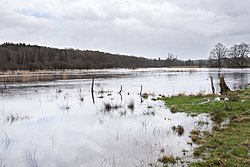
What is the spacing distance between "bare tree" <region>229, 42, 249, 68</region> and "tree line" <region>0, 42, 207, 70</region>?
3843 centimetres

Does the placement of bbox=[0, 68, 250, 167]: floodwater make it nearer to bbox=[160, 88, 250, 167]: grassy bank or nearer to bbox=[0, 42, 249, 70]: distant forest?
bbox=[160, 88, 250, 167]: grassy bank

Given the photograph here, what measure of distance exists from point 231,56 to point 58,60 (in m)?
81.6

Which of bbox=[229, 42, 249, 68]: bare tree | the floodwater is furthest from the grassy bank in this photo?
bbox=[229, 42, 249, 68]: bare tree

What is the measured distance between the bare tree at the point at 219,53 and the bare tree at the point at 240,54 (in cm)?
512

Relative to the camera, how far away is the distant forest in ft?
369

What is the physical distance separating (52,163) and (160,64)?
169 m

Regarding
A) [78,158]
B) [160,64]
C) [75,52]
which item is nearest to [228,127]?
[78,158]

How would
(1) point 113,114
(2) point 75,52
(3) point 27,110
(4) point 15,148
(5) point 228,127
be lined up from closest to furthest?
1. (4) point 15,148
2. (5) point 228,127
3. (1) point 113,114
4. (3) point 27,110
5. (2) point 75,52

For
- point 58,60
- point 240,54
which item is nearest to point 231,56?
point 240,54

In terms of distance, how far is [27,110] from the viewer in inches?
711

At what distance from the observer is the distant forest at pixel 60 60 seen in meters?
112

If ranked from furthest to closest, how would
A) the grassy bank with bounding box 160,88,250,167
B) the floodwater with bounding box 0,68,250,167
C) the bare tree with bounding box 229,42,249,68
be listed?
the bare tree with bounding box 229,42,249,68
the floodwater with bounding box 0,68,250,167
the grassy bank with bounding box 160,88,250,167

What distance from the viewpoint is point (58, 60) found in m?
131

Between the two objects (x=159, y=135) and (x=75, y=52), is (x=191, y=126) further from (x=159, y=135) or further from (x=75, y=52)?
(x=75, y=52)
